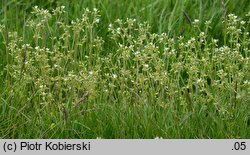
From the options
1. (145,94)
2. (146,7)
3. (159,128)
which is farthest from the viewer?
(146,7)

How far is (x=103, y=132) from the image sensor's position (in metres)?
4.72

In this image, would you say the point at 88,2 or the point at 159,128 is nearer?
the point at 159,128

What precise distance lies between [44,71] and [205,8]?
172 cm

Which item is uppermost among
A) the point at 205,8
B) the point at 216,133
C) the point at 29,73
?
the point at 205,8

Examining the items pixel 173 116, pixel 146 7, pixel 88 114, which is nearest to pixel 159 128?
pixel 173 116

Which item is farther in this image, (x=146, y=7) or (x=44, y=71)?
(x=146, y=7)

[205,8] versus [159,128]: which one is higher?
[205,8]

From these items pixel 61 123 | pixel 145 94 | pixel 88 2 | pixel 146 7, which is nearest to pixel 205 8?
pixel 146 7

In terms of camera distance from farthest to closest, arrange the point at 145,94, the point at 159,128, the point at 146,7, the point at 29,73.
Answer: the point at 146,7
the point at 29,73
the point at 145,94
the point at 159,128

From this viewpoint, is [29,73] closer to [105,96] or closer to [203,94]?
[105,96]

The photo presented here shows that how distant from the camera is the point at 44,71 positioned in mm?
5227

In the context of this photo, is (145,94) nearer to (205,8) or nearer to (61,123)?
(61,123)

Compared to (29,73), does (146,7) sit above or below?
above

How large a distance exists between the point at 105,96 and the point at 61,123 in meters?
0.48
